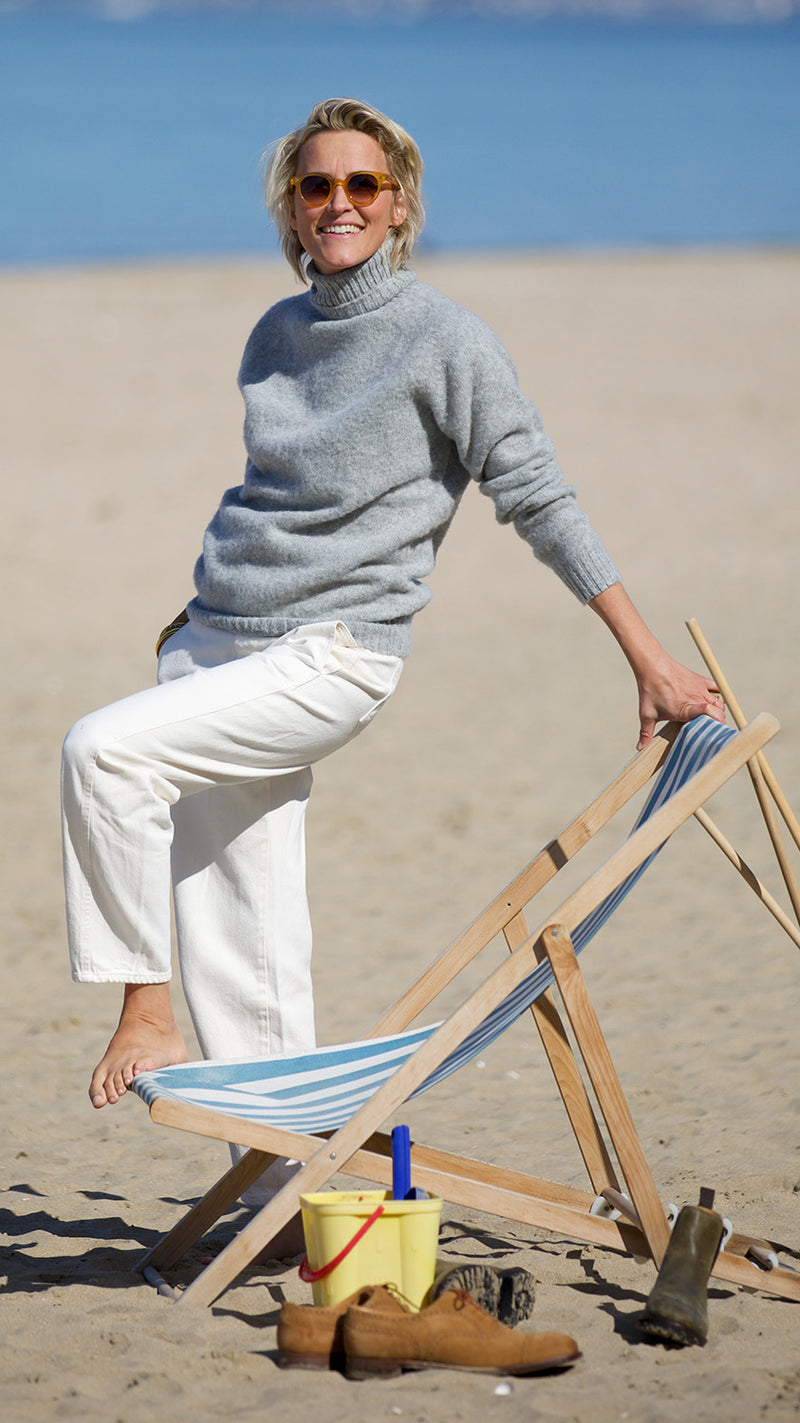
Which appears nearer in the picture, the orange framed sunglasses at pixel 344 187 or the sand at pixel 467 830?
the sand at pixel 467 830

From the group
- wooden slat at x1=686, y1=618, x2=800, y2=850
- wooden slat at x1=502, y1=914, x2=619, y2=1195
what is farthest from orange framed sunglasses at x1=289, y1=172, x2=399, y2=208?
wooden slat at x1=502, y1=914, x2=619, y2=1195

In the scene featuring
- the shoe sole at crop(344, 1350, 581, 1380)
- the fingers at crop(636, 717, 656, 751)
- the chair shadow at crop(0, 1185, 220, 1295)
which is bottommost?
the shoe sole at crop(344, 1350, 581, 1380)

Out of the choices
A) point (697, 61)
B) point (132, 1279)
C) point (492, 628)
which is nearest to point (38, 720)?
point (492, 628)

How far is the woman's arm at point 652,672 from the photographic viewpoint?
285cm

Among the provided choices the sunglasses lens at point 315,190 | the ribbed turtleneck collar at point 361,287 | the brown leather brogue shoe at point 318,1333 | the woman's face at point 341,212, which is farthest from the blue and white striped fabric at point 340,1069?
the sunglasses lens at point 315,190

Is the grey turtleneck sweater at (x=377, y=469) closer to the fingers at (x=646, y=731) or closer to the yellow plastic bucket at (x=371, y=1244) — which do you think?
the fingers at (x=646, y=731)

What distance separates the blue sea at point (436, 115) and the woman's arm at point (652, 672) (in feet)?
3.75

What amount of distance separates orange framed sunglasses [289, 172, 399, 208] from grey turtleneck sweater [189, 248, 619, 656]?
0.11 metres

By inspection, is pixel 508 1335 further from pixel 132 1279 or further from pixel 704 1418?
pixel 132 1279

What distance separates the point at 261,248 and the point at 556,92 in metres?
76.1

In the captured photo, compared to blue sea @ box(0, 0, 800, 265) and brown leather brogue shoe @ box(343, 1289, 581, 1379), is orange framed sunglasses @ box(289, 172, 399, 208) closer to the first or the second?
blue sea @ box(0, 0, 800, 265)

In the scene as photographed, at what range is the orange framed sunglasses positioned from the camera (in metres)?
2.96

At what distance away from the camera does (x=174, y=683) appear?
110 inches

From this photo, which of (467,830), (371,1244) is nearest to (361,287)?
(371,1244)
